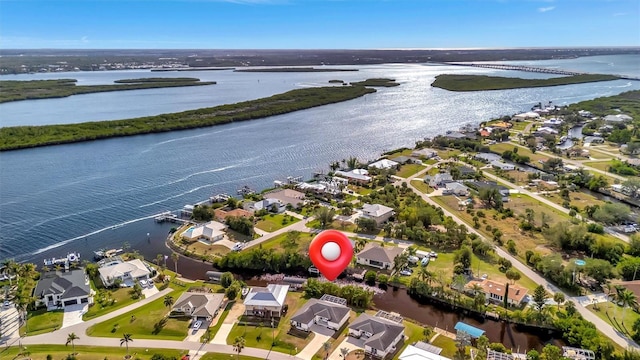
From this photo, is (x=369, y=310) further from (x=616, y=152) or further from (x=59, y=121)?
(x=59, y=121)

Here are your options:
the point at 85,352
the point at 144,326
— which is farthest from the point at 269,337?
the point at 85,352

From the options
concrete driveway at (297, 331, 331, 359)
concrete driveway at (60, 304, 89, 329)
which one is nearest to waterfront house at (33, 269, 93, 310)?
concrete driveway at (60, 304, 89, 329)

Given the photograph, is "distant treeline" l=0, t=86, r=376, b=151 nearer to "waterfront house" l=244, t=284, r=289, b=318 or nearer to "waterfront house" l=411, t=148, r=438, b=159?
"waterfront house" l=411, t=148, r=438, b=159

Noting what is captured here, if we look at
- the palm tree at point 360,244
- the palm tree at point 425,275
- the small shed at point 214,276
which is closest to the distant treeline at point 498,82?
the palm tree at point 360,244

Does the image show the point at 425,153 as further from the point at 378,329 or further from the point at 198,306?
the point at 198,306

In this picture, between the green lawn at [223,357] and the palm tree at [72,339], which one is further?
the palm tree at [72,339]

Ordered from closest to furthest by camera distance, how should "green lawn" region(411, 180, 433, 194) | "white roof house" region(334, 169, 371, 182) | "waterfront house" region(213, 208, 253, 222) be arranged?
"waterfront house" region(213, 208, 253, 222) < "green lawn" region(411, 180, 433, 194) < "white roof house" region(334, 169, 371, 182)

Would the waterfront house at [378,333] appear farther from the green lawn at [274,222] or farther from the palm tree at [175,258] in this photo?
the green lawn at [274,222]
